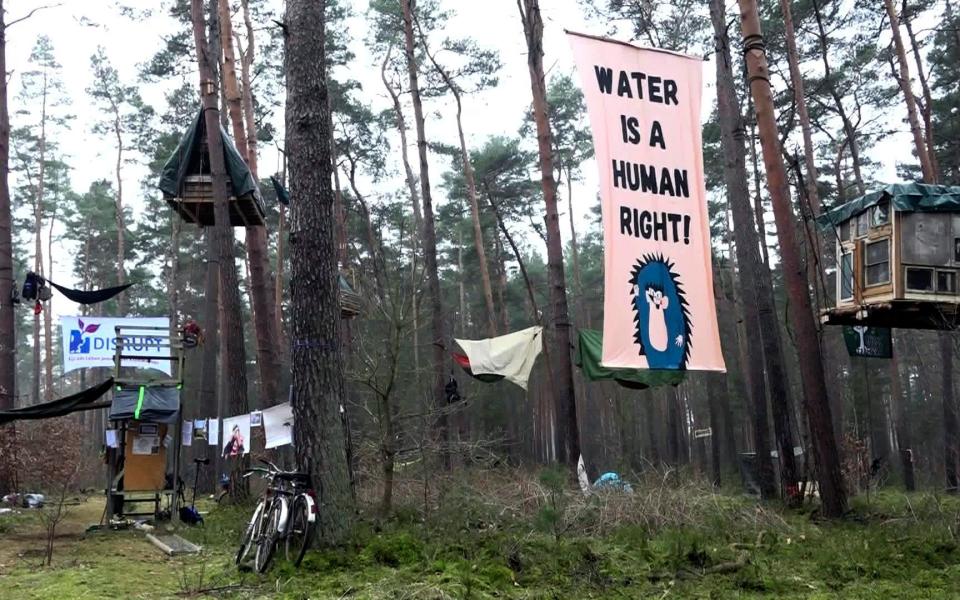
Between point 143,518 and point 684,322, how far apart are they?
8.43m


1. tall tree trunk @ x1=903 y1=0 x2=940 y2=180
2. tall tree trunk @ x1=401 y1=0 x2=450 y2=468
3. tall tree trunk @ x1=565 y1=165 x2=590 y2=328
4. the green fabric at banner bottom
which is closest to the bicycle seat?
the green fabric at banner bottom

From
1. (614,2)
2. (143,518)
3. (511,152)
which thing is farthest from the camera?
(511,152)

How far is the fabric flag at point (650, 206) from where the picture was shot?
8031mm

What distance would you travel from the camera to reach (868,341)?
11352mm

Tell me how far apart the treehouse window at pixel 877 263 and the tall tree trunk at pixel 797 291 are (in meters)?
0.95

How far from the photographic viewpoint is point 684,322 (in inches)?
329

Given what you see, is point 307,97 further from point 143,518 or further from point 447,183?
point 447,183

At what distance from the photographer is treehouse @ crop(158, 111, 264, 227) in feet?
40.8

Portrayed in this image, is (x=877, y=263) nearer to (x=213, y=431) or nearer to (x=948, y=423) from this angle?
(x=213, y=431)

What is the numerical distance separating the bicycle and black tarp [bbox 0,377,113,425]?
16.1 ft

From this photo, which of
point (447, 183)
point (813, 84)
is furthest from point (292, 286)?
point (447, 183)

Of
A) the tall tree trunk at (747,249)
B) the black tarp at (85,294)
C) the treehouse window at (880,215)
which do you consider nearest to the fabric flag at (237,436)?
the black tarp at (85,294)

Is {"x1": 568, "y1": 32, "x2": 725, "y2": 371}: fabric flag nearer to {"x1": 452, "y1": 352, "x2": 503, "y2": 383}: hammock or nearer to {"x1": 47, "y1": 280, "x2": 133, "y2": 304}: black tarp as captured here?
{"x1": 452, "y1": 352, "x2": 503, "y2": 383}: hammock

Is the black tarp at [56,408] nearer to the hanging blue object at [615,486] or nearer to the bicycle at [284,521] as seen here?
the bicycle at [284,521]
